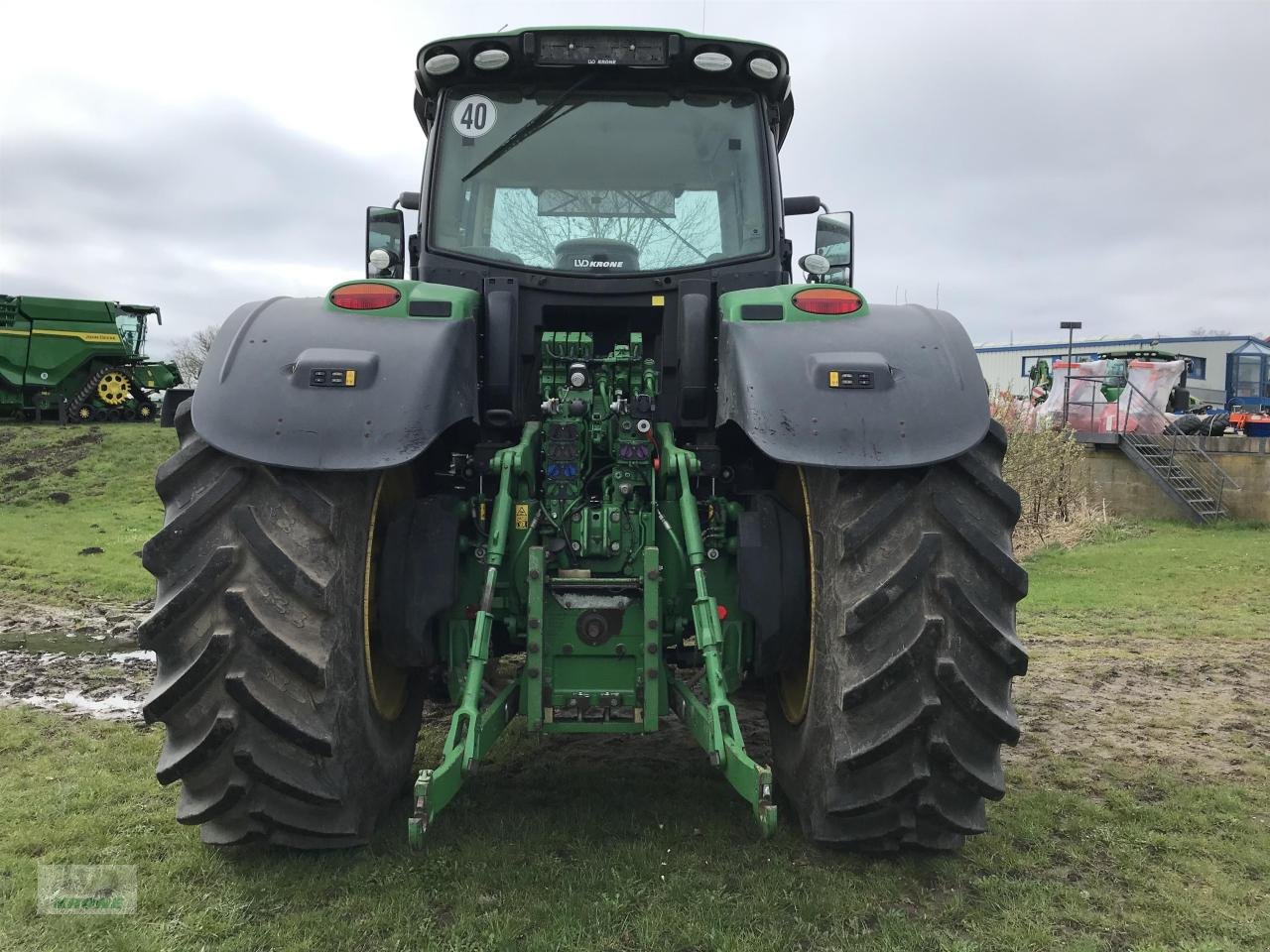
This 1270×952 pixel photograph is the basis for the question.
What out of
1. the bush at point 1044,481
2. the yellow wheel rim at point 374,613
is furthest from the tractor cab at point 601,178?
the bush at point 1044,481

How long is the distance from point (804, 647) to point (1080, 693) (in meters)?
3.05

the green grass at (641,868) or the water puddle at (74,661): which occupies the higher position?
the green grass at (641,868)

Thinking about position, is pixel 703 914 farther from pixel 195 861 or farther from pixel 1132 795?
pixel 1132 795

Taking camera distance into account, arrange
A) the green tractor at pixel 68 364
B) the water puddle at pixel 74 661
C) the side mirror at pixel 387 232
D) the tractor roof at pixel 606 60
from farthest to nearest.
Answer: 1. the green tractor at pixel 68 364
2. the water puddle at pixel 74 661
3. the side mirror at pixel 387 232
4. the tractor roof at pixel 606 60

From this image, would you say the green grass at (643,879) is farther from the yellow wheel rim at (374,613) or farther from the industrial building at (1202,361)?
the industrial building at (1202,361)

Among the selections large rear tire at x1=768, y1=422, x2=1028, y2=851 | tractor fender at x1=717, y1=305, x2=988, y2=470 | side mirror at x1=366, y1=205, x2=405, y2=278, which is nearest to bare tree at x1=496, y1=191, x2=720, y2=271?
side mirror at x1=366, y1=205, x2=405, y2=278

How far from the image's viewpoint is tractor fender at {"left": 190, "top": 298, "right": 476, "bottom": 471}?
2656 millimetres

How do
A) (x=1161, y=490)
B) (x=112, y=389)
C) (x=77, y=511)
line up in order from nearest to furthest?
1. (x=77, y=511)
2. (x=1161, y=490)
3. (x=112, y=389)

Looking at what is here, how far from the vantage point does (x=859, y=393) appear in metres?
2.75

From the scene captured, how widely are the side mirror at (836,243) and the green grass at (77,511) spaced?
6.79 metres

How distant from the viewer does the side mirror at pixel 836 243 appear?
13.7ft

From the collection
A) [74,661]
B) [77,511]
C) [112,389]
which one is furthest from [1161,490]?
[112,389]

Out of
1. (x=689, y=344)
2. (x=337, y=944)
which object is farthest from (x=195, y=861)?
(x=689, y=344)

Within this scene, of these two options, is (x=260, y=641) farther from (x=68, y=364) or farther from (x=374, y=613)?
(x=68, y=364)
